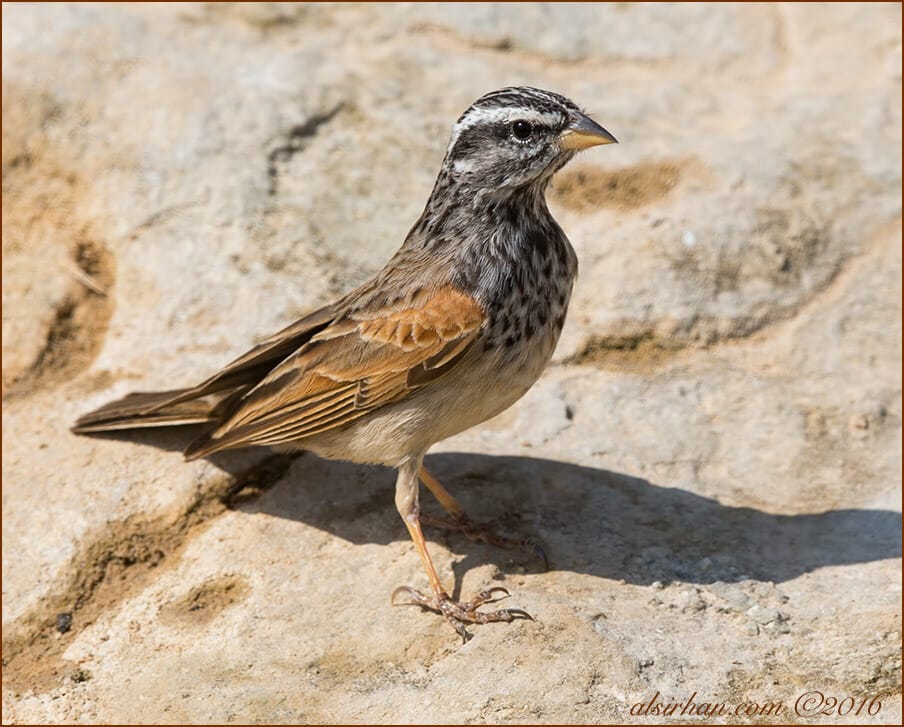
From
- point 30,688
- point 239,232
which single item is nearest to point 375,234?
point 239,232

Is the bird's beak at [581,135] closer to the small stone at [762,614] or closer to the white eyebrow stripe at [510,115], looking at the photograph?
Answer: the white eyebrow stripe at [510,115]

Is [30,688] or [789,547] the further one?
[789,547]

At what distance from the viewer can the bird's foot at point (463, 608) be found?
532cm

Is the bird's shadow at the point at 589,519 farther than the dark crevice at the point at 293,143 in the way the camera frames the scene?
No

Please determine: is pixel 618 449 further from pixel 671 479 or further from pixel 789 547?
pixel 789 547

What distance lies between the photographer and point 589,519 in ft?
20.0

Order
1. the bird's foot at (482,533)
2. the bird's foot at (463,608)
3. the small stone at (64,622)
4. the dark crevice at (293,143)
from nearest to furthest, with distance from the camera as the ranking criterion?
the bird's foot at (463,608), the small stone at (64,622), the bird's foot at (482,533), the dark crevice at (293,143)

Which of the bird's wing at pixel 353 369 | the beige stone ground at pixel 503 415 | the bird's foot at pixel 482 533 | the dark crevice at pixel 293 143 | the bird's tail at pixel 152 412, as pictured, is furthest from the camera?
the dark crevice at pixel 293 143

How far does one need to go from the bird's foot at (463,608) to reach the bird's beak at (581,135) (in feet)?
6.71

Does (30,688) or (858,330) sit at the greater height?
(858,330)

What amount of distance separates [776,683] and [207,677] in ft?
7.76

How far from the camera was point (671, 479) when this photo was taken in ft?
21.1

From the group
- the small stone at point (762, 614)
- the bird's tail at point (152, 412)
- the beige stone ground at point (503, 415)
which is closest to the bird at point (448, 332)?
the bird's tail at point (152, 412)

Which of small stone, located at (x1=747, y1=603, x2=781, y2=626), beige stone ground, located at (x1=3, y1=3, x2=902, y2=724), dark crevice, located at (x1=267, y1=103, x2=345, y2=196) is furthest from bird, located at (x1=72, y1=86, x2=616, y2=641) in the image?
dark crevice, located at (x1=267, y1=103, x2=345, y2=196)
